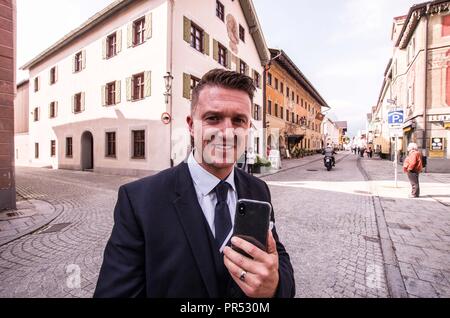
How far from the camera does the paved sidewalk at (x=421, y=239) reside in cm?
298

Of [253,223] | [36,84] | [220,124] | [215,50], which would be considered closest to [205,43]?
[215,50]

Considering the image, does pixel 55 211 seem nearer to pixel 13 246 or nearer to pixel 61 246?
pixel 13 246

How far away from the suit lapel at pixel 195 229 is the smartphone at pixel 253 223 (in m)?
0.27

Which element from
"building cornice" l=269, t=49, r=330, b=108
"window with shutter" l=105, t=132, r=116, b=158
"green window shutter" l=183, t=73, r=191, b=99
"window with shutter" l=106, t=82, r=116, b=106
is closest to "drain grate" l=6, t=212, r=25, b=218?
"window with shutter" l=105, t=132, r=116, b=158

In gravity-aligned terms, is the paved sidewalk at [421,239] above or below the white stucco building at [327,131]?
below

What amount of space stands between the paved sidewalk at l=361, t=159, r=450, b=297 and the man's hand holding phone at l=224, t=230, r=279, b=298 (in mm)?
2741

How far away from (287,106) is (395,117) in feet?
66.1

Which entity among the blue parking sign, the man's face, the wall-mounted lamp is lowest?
the man's face

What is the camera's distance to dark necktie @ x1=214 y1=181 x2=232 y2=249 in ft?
4.25

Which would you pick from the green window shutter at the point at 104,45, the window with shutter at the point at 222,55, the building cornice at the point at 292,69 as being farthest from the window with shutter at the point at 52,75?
the building cornice at the point at 292,69

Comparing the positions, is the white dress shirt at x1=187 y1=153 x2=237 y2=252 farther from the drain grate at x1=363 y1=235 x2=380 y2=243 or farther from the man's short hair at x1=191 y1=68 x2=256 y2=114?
the drain grate at x1=363 y1=235 x2=380 y2=243

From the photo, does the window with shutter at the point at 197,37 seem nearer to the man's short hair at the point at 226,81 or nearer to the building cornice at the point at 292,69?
the building cornice at the point at 292,69
